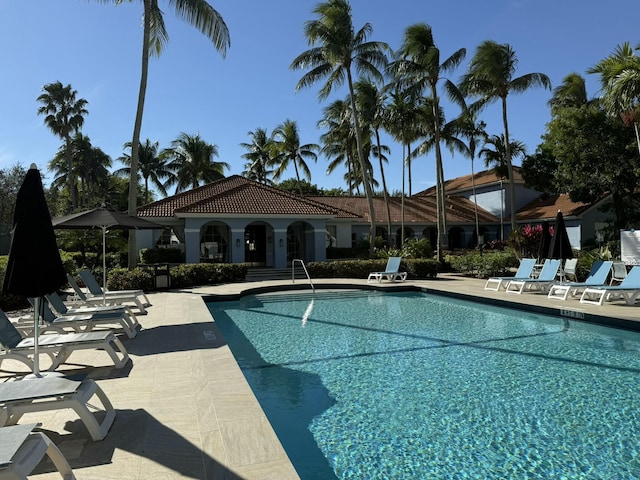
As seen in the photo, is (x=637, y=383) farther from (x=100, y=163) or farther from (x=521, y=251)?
(x=100, y=163)

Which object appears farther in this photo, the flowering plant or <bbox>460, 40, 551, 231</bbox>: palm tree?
<bbox>460, 40, 551, 231</bbox>: palm tree

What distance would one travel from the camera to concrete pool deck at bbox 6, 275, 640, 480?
3.35 m

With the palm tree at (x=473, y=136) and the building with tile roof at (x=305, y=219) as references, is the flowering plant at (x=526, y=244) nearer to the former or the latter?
the building with tile roof at (x=305, y=219)

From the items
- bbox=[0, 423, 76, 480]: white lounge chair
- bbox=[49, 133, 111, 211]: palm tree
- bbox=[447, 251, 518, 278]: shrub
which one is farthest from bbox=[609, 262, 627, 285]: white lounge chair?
bbox=[49, 133, 111, 211]: palm tree

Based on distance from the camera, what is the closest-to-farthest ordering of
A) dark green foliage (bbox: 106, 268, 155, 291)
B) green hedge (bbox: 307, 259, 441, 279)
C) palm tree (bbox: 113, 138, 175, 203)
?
dark green foliage (bbox: 106, 268, 155, 291)
green hedge (bbox: 307, 259, 441, 279)
palm tree (bbox: 113, 138, 175, 203)

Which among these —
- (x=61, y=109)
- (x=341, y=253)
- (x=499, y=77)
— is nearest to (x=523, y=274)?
(x=341, y=253)

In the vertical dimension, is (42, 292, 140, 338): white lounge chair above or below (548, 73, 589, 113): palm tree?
below

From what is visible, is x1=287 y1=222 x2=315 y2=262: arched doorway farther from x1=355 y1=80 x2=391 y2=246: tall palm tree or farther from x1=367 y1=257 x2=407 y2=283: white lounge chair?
x1=355 y1=80 x2=391 y2=246: tall palm tree

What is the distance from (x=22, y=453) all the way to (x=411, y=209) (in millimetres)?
33960

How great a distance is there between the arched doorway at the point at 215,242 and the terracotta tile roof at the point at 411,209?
9.96 metres

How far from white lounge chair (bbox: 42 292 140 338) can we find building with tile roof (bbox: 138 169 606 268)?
1402 centimetres

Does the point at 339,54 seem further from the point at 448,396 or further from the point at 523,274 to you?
the point at 448,396

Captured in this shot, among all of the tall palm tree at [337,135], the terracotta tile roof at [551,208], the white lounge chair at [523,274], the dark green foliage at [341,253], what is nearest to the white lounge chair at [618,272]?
the white lounge chair at [523,274]

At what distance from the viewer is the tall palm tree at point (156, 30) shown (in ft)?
56.5
